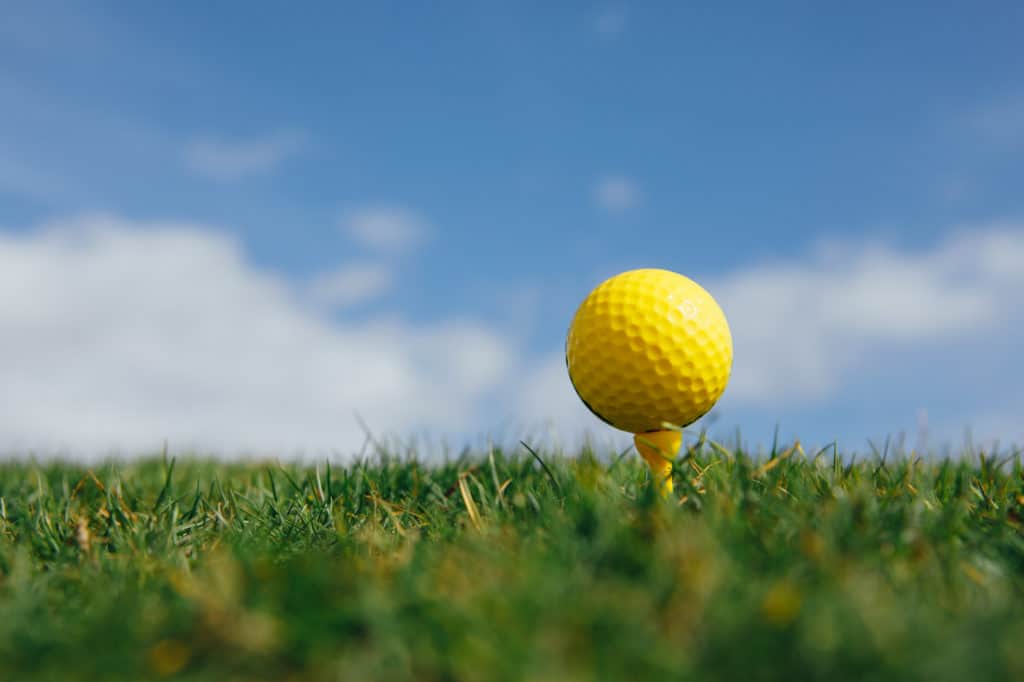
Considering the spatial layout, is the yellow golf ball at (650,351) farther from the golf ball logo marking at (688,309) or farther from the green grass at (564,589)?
the green grass at (564,589)

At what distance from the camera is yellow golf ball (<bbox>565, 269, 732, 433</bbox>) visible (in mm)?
3514

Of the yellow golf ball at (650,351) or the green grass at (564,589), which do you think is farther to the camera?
the yellow golf ball at (650,351)

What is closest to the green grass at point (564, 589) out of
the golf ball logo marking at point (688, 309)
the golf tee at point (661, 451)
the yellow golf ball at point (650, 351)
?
the golf tee at point (661, 451)

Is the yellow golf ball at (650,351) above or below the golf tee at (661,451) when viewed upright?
above

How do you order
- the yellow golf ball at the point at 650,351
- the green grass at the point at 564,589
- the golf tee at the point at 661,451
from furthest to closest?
the yellow golf ball at the point at 650,351 → the golf tee at the point at 661,451 → the green grass at the point at 564,589

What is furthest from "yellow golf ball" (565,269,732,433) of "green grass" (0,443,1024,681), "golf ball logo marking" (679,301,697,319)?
"green grass" (0,443,1024,681)

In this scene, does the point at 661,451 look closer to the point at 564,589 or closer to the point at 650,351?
the point at 650,351

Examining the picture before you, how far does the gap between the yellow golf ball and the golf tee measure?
1.8 inches

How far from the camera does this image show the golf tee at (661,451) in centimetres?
308

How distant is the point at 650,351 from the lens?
350 centimetres

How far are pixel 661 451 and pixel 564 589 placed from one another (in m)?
1.47

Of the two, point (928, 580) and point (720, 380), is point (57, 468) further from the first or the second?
point (928, 580)

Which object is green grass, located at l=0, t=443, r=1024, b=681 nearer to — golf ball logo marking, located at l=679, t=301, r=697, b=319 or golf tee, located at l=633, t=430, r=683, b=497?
golf tee, located at l=633, t=430, r=683, b=497

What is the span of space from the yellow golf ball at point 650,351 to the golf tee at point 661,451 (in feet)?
0.15
